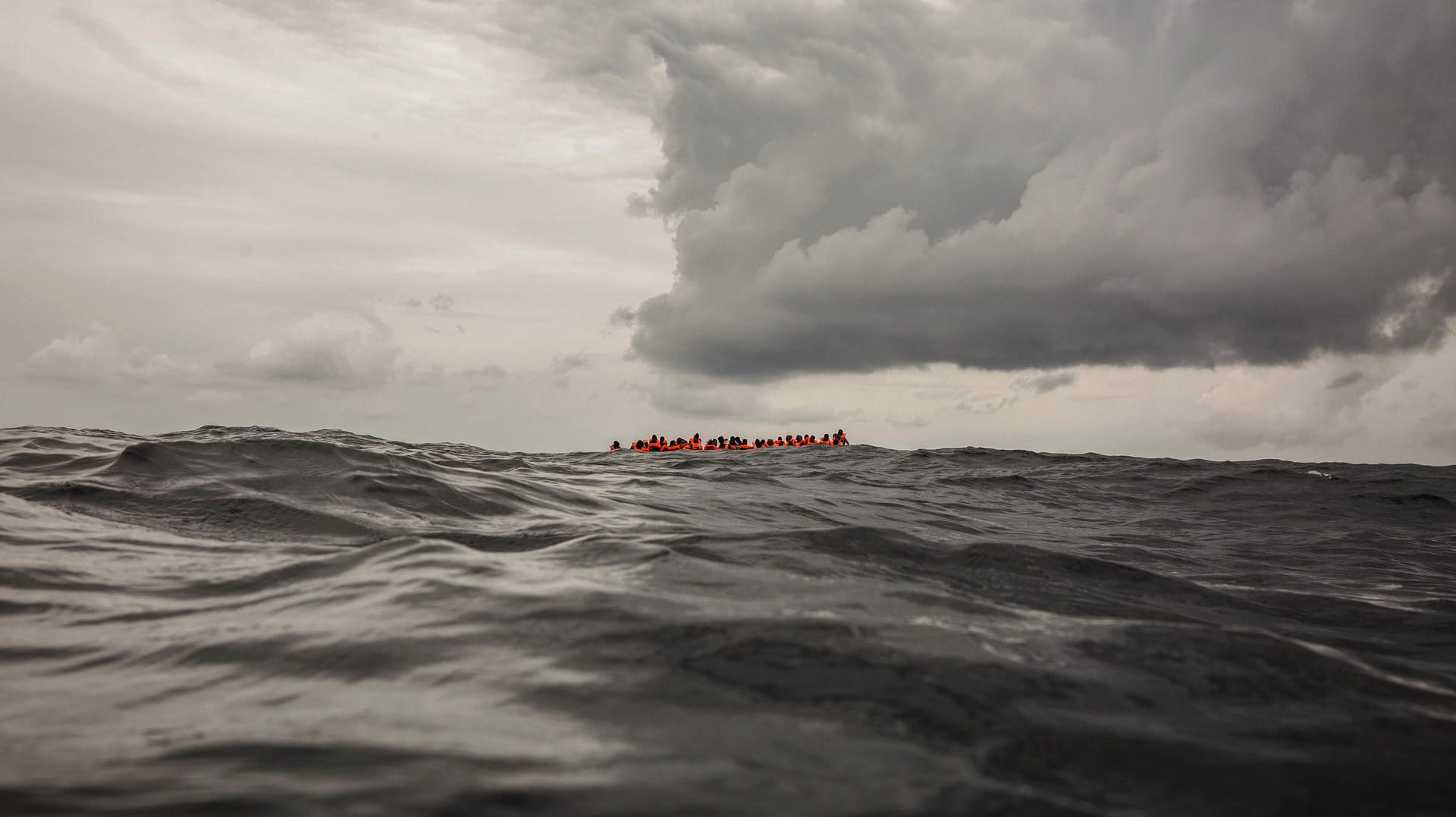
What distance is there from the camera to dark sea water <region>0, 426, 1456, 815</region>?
89.5 inches

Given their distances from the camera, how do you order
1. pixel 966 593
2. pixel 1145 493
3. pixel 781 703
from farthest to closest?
pixel 1145 493, pixel 966 593, pixel 781 703

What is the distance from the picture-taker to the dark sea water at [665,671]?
227 centimetres

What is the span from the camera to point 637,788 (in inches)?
85.1

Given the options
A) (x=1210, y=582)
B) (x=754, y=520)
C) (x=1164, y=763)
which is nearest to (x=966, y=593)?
(x=1164, y=763)

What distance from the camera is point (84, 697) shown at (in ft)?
A: 9.61

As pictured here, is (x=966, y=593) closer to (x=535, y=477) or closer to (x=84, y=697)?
(x=84, y=697)

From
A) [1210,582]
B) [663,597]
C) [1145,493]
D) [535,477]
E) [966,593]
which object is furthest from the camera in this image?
[1145,493]

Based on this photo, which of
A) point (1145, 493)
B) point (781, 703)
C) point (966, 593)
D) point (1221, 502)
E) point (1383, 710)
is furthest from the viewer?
point (1145, 493)

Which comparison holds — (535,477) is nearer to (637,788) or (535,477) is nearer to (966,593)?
(966,593)

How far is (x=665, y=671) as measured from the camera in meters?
3.15

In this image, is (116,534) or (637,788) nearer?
(637,788)

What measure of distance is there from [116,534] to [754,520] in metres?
5.28

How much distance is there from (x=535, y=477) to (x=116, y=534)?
657 centimetres

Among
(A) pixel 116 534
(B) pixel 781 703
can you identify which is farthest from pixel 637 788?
(A) pixel 116 534
